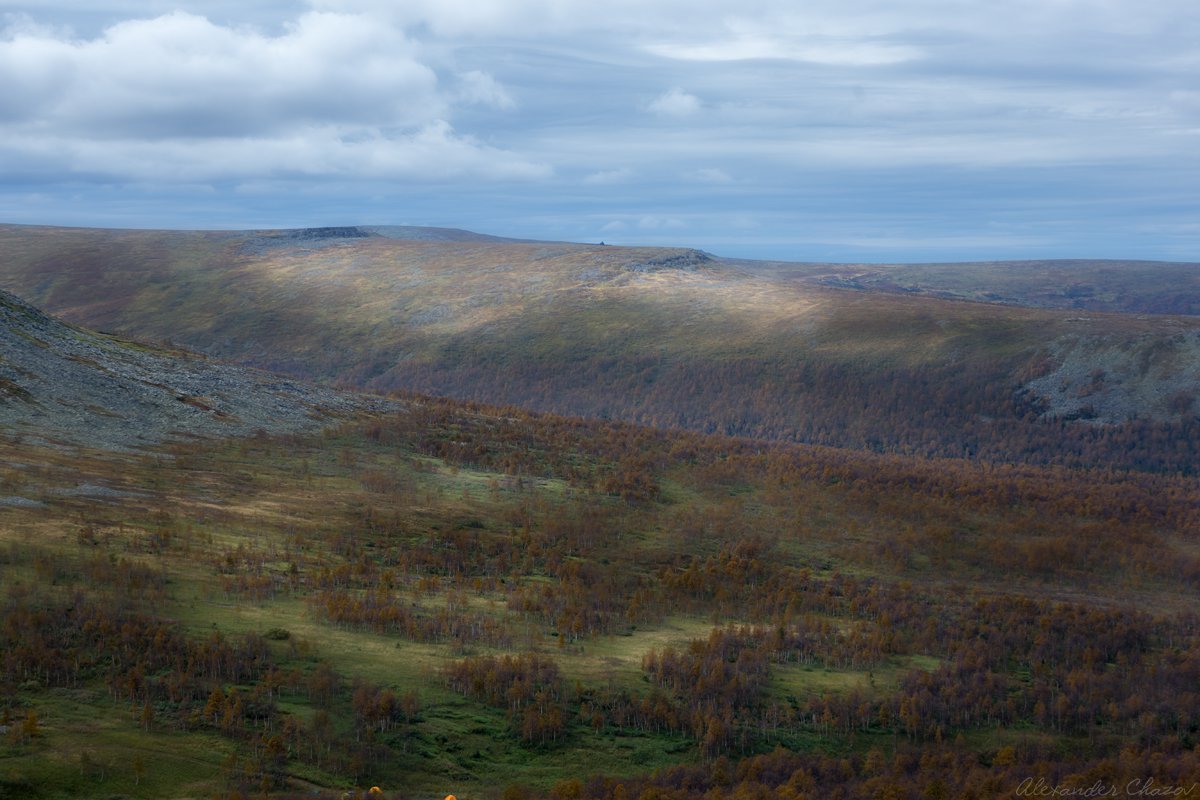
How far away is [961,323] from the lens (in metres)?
143

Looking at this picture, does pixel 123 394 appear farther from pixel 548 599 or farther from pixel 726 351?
pixel 726 351

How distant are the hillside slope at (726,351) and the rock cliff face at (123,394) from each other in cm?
5972

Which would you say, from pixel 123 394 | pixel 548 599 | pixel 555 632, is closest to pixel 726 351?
pixel 123 394

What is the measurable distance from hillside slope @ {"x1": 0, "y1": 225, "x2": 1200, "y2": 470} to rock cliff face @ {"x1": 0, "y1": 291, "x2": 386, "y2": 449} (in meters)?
59.7

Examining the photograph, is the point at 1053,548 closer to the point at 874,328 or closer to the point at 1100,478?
the point at 1100,478

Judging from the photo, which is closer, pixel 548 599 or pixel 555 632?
pixel 555 632

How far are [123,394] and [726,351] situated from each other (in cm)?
9502

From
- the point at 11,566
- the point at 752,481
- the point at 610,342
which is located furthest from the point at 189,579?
the point at 610,342

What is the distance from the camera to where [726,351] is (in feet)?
475

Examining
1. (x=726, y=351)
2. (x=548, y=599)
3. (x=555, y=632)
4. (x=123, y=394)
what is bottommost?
(x=555, y=632)

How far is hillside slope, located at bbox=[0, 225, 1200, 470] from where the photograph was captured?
111 m

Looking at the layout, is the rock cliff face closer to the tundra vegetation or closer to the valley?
the valley

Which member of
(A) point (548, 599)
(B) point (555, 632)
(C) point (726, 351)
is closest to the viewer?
(B) point (555, 632)

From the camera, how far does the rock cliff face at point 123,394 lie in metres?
56.0
